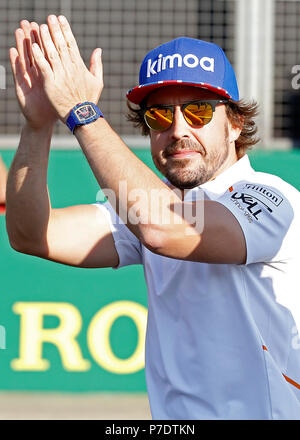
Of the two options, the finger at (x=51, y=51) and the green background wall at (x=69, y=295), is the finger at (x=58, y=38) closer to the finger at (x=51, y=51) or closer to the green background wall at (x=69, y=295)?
the finger at (x=51, y=51)

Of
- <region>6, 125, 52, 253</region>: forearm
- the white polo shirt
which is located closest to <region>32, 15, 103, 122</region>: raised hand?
<region>6, 125, 52, 253</region>: forearm

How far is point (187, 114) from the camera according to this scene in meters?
2.77

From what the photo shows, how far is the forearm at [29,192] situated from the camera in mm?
2617

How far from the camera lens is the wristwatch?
7.09 feet

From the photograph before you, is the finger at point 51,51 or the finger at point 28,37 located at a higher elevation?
the finger at point 28,37

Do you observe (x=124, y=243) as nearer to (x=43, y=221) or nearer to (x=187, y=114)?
(x=43, y=221)

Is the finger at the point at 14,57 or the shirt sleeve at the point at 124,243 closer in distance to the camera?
the finger at the point at 14,57

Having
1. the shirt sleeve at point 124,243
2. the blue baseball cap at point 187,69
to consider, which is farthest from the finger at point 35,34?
the shirt sleeve at point 124,243

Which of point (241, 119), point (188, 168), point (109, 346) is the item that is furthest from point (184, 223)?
point (109, 346)

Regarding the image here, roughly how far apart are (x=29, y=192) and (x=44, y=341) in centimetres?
349

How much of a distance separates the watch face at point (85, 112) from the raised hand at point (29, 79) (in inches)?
7.5

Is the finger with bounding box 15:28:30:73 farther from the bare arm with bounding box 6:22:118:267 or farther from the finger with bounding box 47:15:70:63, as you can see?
the finger with bounding box 47:15:70:63

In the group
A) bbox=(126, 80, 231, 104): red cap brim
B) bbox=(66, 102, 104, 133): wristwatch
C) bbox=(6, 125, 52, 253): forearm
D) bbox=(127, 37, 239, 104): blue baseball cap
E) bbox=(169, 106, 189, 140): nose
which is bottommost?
bbox=(6, 125, 52, 253): forearm

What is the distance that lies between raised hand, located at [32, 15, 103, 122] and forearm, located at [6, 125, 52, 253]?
1.35ft
